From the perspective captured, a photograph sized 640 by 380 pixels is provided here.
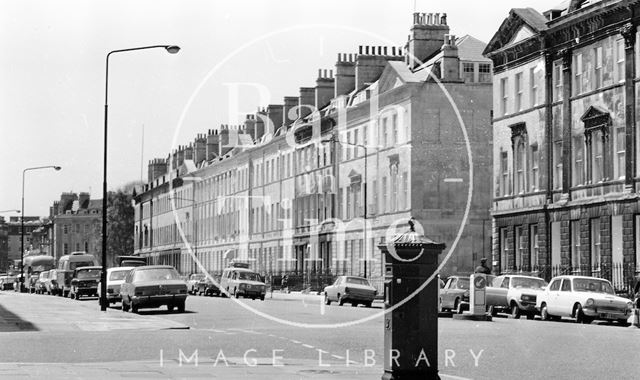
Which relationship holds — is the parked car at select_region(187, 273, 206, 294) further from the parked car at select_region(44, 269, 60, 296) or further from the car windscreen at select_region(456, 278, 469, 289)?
the car windscreen at select_region(456, 278, 469, 289)

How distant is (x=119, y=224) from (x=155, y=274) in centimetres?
13091

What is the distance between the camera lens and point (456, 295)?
43.7 meters

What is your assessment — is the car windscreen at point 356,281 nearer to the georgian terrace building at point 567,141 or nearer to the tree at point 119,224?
the georgian terrace building at point 567,141

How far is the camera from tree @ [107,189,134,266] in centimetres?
16962

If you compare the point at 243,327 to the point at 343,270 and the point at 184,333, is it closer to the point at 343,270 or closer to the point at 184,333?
the point at 184,333

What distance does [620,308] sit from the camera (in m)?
36.8

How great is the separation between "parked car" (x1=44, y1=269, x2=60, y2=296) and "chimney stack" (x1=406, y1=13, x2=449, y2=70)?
26350 millimetres

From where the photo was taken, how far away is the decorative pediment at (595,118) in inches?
2018

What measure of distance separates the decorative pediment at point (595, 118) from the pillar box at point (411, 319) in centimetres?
3896

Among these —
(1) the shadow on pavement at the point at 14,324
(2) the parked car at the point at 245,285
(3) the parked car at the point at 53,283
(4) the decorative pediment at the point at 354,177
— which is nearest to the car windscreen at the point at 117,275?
(2) the parked car at the point at 245,285

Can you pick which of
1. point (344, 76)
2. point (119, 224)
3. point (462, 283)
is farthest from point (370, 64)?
point (119, 224)

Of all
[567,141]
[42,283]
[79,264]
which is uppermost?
[567,141]

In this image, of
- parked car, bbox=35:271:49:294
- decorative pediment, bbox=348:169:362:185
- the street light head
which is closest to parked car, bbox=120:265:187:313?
the street light head

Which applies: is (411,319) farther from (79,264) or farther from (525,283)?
(79,264)
